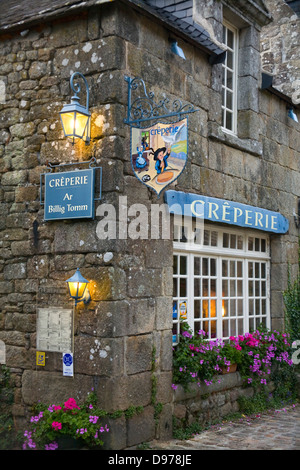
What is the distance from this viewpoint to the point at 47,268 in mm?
6203

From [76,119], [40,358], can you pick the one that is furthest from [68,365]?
[76,119]

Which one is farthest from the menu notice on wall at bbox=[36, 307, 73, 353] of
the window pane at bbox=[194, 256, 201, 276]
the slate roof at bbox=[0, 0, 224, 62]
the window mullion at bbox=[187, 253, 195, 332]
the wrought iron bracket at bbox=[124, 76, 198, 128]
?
the slate roof at bbox=[0, 0, 224, 62]

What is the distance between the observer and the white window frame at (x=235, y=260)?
277 inches

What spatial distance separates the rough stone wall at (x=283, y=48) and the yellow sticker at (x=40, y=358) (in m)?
6.37

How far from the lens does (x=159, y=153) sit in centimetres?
562

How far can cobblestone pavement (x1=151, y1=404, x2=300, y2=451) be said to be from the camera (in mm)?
6102

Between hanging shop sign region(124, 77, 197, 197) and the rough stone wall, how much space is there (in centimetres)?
496

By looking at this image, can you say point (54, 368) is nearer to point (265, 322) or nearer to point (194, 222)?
point (194, 222)

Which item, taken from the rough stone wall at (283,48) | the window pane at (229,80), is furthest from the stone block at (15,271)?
the rough stone wall at (283,48)

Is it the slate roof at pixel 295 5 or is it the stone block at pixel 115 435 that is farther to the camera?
the slate roof at pixel 295 5

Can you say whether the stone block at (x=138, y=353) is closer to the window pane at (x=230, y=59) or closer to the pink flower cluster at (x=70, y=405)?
the pink flower cluster at (x=70, y=405)

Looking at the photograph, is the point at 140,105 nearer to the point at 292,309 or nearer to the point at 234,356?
the point at 234,356

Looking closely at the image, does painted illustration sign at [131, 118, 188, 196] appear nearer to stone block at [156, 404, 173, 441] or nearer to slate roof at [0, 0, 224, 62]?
slate roof at [0, 0, 224, 62]

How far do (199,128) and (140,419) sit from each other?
340 centimetres
